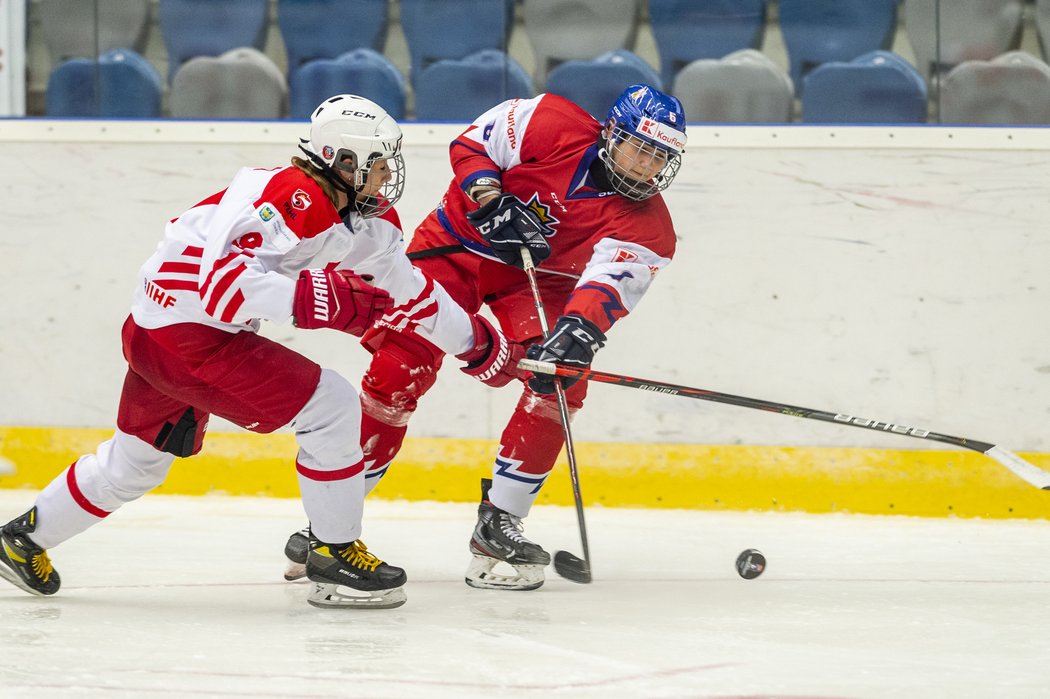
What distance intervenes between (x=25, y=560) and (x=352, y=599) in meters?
0.68

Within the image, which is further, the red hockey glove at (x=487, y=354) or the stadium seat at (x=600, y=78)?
the stadium seat at (x=600, y=78)

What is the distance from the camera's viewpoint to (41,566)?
2572 millimetres

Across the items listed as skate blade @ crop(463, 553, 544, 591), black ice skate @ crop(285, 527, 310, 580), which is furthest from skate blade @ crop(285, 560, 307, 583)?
skate blade @ crop(463, 553, 544, 591)

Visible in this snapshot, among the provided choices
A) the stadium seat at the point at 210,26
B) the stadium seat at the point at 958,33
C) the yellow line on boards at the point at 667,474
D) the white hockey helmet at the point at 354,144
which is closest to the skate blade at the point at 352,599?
the white hockey helmet at the point at 354,144

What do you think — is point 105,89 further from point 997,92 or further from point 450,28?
point 997,92

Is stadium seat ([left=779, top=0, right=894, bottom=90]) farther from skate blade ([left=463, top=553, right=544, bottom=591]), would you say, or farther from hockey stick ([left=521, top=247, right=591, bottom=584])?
skate blade ([left=463, top=553, right=544, bottom=591])

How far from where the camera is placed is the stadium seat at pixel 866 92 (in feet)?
13.5

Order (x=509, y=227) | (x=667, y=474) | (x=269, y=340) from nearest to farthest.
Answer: (x=269, y=340) < (x=509, y=227) < (x=667, y=474)

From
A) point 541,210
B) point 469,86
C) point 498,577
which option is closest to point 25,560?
point 498,577

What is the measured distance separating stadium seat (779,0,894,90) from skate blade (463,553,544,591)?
7.04 feet

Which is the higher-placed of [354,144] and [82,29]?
[82,29]

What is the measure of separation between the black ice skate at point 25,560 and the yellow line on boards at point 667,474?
5.31 ft

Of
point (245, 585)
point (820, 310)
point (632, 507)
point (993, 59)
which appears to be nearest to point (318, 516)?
point (245, 585)

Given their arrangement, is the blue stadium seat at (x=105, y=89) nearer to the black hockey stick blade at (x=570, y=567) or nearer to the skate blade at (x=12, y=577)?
the skate blade at (x=12, y=577)
